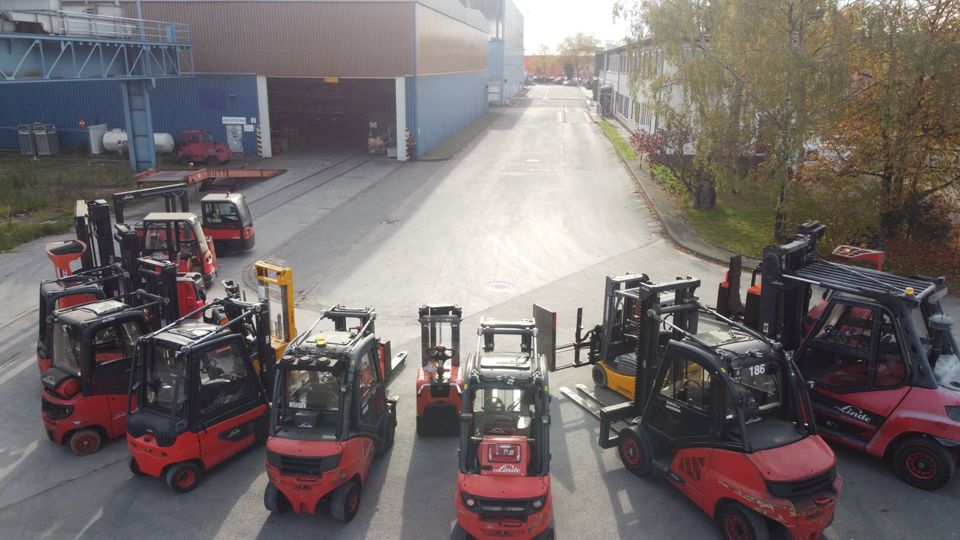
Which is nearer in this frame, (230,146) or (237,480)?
(237,480)

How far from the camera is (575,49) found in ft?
486

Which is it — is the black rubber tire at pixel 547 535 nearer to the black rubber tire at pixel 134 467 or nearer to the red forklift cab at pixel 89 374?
the black rubber tire at pixel 134 467

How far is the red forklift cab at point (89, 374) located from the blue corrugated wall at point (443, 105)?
27.3 metres

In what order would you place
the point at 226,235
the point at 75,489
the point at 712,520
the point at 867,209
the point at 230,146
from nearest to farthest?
the point at 712,520, the point at 75,489, the point at 867,209, the point at 226,235, the point at 230,146

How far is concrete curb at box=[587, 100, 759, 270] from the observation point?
748 inches

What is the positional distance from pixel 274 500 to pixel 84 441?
3.35 m

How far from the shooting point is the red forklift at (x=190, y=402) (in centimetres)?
830

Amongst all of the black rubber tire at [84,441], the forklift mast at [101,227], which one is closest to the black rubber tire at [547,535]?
the black rubber tire at [84,441]

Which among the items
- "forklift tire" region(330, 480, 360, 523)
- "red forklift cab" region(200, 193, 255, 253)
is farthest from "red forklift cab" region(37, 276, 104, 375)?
"red forklift cab" region(200, 193, 255, 253)

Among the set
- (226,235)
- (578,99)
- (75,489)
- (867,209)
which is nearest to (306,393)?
(75,489)

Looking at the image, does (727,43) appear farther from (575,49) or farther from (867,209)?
(575,49)

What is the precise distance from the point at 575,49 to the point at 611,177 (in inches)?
4954

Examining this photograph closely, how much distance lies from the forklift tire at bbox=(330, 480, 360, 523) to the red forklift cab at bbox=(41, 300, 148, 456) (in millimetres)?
3856

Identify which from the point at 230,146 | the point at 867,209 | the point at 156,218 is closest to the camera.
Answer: the point at 156,218
